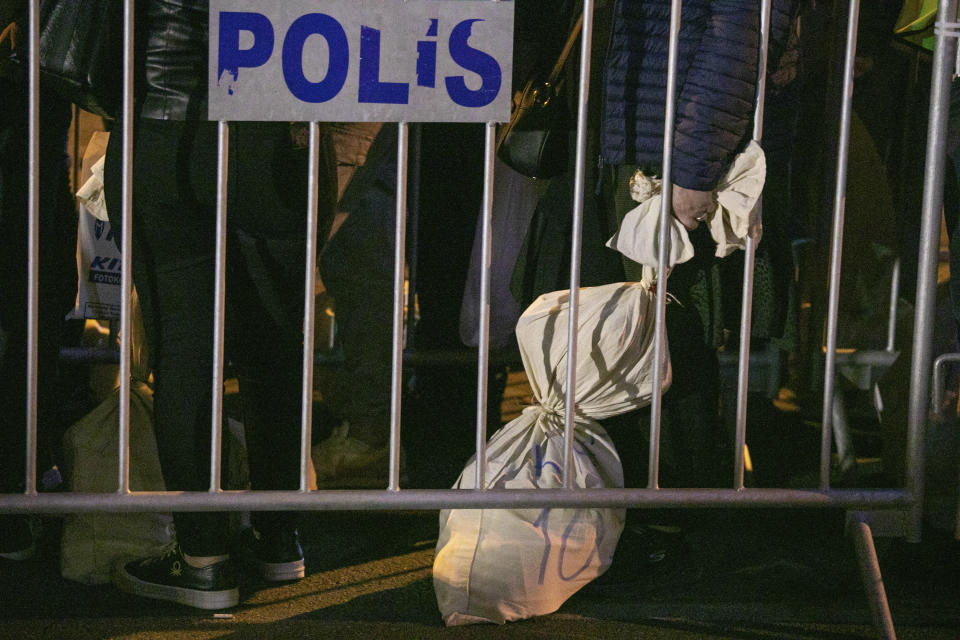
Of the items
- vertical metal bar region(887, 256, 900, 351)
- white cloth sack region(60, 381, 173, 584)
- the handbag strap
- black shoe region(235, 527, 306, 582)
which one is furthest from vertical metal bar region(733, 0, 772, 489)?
vertical metal bar region(887, 256, 900, 351)

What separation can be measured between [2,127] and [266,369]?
889 millimetres

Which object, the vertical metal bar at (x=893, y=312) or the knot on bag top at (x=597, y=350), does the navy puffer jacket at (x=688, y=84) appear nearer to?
the knot on bag top at (x=597, y=350)

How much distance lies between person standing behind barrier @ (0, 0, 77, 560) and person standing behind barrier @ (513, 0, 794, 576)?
1250 mm

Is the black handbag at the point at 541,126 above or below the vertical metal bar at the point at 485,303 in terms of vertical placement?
above

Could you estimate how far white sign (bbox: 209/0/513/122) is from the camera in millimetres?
1844

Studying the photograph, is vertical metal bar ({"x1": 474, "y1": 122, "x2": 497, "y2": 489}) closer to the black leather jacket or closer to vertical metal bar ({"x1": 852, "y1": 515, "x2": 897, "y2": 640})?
the black leather jacket

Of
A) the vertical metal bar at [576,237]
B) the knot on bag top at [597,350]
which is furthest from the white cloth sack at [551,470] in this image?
the vertical metal bar at [576,237]

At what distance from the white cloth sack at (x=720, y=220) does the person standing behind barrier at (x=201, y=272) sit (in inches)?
28.4

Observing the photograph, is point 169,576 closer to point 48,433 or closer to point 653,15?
point 48,433

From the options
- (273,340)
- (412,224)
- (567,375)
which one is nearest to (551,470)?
(567,375)

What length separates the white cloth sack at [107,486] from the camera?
2.24 meters

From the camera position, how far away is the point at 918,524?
204cm

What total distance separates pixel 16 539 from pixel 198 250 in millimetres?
1009

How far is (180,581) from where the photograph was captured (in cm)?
208
